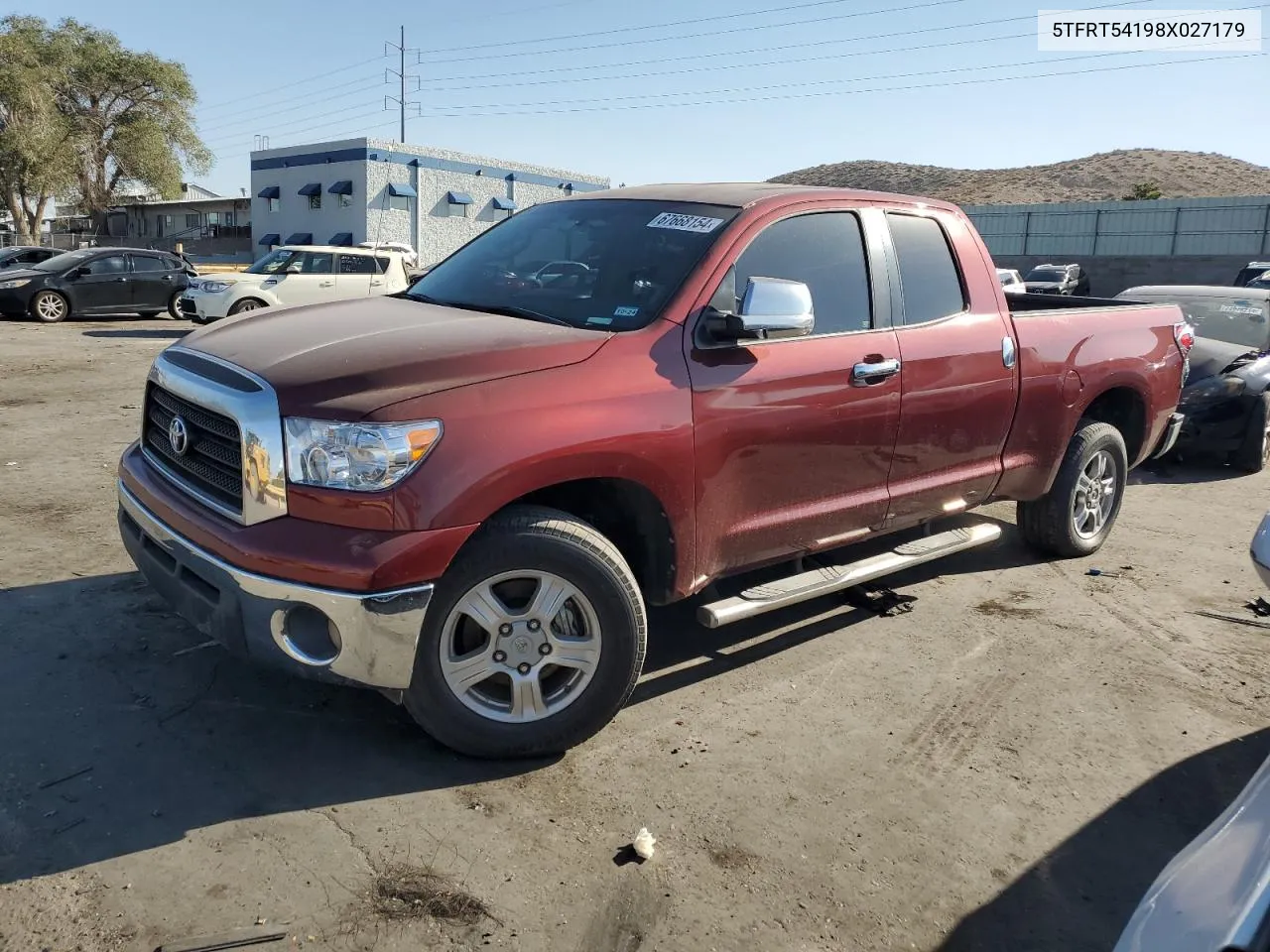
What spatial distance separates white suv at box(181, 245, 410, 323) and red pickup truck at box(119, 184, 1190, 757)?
13.1 m

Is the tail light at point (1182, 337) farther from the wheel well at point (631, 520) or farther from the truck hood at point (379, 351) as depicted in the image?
the truck hood at point (379, 351)

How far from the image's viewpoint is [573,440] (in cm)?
330

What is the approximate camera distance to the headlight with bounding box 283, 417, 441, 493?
3014 mm

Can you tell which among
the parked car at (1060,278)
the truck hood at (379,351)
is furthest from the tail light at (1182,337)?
the parked car at (1060,278)

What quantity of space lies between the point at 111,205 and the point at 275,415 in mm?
60666

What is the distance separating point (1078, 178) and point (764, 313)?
9024cm

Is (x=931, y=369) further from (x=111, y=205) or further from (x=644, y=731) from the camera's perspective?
(x=111, y=205)

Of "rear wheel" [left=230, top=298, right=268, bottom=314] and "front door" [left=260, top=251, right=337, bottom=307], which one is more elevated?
"front door" [left=260, top=251, right=337, bottom=307]

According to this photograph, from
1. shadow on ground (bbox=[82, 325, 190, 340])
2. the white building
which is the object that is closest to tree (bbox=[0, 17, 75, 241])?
the white building

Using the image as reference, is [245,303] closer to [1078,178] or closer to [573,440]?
[573,440]

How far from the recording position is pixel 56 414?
916 cm

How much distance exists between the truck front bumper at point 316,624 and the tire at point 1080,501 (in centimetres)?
407

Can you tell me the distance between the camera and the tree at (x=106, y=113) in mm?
48406

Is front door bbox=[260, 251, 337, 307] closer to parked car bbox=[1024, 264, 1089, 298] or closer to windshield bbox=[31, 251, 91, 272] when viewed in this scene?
windshield bbox=[31, 251, 91, 272]
